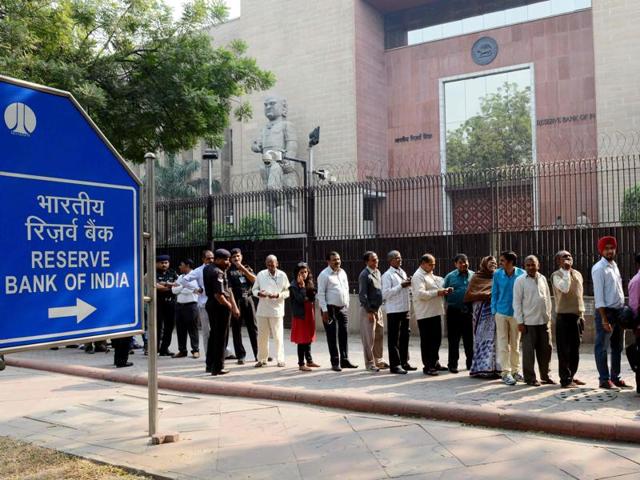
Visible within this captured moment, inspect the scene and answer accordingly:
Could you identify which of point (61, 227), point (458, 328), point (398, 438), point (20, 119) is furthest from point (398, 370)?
point (20, 119)

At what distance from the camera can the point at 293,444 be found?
5.36 m

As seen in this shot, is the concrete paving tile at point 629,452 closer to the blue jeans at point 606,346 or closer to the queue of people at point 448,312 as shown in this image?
the queue of people at point 448,312

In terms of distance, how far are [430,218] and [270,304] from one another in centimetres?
542

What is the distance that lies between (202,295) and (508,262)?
5326 millimetres

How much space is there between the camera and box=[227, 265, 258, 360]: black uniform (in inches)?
384

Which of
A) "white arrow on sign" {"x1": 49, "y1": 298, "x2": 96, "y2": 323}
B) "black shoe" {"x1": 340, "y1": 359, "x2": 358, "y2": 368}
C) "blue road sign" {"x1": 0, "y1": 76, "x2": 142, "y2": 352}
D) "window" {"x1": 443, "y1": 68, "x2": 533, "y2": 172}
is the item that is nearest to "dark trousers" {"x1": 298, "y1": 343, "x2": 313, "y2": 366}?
"black shoe" {"x1": 340, "y1": 359, "x2": 358, "y2": 368}

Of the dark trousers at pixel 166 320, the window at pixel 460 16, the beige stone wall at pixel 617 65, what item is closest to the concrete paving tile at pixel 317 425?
the dark trousers at pixel 166 320

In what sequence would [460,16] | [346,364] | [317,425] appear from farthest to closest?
1. [460,16]
2. [346,364]
3. [317,425]

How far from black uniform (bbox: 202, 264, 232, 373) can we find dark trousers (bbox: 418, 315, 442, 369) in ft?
8.96

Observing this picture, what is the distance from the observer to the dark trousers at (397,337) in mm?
8641

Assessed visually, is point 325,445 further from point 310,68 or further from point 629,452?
point 310,68

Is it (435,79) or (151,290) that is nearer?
(151,290)

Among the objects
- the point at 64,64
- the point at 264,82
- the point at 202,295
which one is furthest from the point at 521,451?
the point at 264,82

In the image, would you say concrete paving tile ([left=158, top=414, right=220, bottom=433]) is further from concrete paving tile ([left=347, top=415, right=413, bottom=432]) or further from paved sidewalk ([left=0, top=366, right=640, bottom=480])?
concrete paving tile ([left=347, top=415, right=413, bottom=432])
